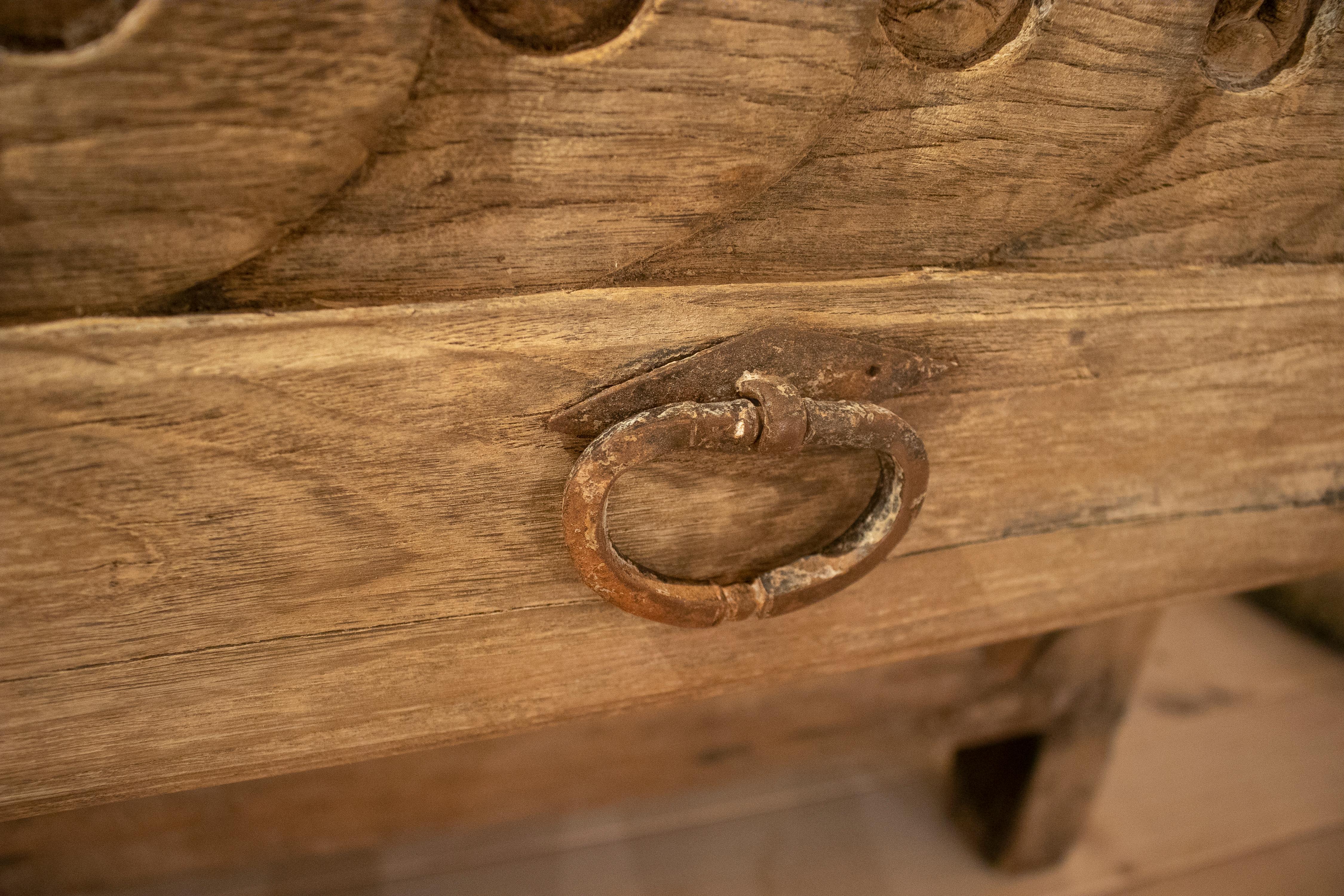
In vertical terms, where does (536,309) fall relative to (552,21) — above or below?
below

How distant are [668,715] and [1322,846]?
936mm

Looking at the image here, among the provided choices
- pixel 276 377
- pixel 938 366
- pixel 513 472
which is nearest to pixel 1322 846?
pixel 938 366

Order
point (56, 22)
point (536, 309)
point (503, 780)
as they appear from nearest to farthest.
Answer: point (56, 22) < point (536, 309) < point (503, 780)

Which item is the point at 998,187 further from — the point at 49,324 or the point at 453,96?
the point at 49,324

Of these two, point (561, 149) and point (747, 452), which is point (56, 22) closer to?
point (561, 149)

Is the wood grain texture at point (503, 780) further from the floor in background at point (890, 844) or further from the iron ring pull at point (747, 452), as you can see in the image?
the iron ring pull at point (747, 452)

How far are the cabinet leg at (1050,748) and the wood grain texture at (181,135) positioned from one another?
85cm

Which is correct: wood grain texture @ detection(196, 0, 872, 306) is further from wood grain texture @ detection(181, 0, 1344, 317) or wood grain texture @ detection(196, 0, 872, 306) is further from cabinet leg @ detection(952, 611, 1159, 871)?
cabinet leg @ detection(952, 611, 1159, 871)

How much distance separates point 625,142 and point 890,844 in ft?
3.32

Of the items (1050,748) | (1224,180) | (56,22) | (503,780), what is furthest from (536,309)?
(1050,748)

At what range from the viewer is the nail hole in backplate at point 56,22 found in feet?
1.03

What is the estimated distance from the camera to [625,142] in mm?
400

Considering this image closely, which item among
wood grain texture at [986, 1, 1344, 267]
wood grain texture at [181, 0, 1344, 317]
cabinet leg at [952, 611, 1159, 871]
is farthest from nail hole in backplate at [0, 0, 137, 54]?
cabinet leg at [952, 611, 1159, 871]

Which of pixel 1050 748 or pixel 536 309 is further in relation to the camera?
pixel 1050 748
